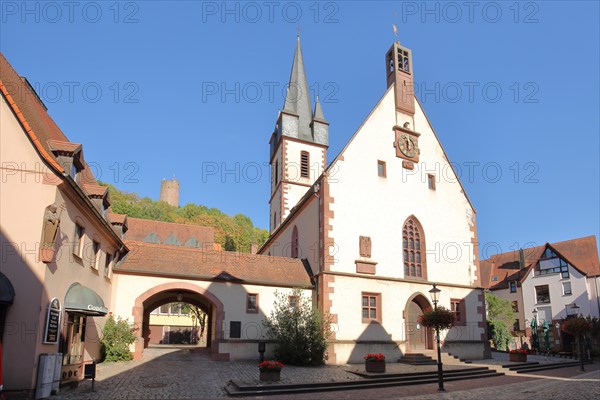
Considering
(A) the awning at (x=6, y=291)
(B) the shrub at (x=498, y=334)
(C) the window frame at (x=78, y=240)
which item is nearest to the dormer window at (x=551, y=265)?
(B) the shrub at (x=498, y=334)

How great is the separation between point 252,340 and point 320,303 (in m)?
3.72

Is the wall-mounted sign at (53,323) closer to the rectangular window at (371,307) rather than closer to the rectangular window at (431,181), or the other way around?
the rectangular window at (371,307)

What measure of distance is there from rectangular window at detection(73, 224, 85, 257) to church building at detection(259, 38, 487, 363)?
11008 millimetres

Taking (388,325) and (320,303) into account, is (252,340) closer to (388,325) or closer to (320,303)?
(320,303)

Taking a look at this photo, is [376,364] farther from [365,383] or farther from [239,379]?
[239,379]

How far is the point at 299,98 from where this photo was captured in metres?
46.5

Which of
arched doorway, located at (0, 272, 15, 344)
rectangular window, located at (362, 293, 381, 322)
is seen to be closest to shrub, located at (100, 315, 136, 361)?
arched doorway, located at (0, 272, 15, 344)

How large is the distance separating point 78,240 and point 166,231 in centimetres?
3140

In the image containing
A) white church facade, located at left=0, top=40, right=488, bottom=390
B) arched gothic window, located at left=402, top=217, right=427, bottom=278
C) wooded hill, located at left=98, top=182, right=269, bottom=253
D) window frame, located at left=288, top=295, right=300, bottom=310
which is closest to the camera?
white church facade, located at left=0, top=40, right=488, bottom=390

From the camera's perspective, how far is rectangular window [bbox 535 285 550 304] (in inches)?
1777

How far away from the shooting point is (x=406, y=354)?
2338 cm

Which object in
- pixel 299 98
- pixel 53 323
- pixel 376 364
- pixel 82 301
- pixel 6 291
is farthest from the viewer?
pixel 299 98

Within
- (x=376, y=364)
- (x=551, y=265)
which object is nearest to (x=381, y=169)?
(x=376, y=364)

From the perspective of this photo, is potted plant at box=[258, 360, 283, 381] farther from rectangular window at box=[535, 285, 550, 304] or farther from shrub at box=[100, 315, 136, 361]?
rectangular window at box=[535, 285, 550, 304]
